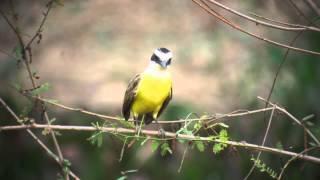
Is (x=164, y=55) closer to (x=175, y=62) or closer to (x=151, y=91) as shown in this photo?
(x=151, y=91)

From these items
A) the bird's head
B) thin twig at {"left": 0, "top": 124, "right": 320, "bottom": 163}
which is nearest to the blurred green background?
the bird's head

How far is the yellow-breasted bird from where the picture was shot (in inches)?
187

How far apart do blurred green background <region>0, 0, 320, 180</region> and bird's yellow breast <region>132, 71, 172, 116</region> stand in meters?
0.42

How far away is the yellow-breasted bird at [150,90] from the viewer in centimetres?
475

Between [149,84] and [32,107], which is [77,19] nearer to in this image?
[149,84]

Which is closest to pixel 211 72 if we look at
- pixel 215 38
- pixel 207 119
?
pixel 215 38

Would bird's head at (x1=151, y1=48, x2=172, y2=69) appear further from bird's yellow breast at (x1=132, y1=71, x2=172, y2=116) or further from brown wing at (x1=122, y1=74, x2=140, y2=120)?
brown wing at (x1=122, y1=74, x2=140, y2=120)

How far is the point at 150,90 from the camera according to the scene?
15.6 ft

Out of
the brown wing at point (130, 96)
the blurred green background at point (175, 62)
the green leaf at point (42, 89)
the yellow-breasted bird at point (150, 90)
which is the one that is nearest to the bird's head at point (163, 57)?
the yellow-breasted bird at point (150, 90)

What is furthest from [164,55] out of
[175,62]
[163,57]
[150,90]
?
[175,62]

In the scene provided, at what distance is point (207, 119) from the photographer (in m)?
3.05

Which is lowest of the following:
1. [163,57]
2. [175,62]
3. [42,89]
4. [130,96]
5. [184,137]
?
[175,62]

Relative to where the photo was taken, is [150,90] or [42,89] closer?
[42,89]

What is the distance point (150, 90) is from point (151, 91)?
0.03ft
